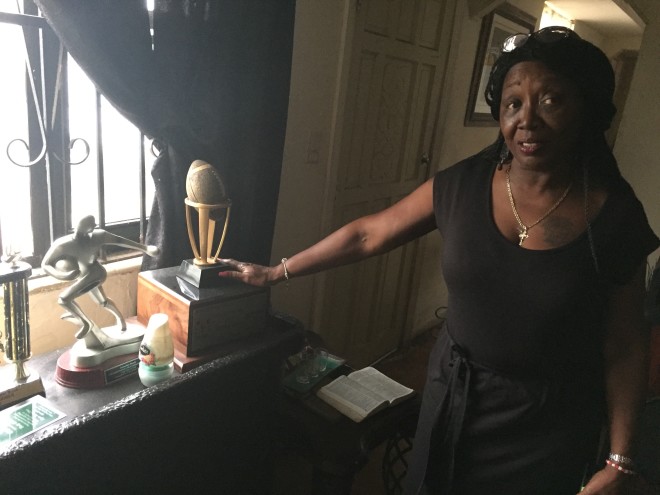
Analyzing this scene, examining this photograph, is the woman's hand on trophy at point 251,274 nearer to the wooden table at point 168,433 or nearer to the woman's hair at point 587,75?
the wooden table at point 168,433

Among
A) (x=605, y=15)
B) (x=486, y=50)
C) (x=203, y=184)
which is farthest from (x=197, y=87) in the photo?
(x=605, y=15)

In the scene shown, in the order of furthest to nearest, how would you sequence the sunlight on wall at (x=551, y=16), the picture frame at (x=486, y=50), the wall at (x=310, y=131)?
the sunlight on wall at (x=551, y=16) → the picture frame at (x=486, y=50) → the wall at (x=310, y=131)

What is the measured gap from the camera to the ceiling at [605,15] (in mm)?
Answer: 3754

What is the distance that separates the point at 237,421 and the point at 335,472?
26 centimetres

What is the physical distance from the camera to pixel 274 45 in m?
1.49

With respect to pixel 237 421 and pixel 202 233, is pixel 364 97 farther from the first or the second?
pixel 237 421

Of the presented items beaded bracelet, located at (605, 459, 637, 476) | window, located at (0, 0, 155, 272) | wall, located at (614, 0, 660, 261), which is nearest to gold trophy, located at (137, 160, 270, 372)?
window, located at (0, 0, 155, 272)

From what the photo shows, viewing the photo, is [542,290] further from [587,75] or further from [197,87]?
[197,87]

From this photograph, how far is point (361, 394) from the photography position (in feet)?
4.58

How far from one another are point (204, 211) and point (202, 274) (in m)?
0.15

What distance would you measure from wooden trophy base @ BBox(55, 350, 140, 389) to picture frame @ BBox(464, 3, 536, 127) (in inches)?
92.9

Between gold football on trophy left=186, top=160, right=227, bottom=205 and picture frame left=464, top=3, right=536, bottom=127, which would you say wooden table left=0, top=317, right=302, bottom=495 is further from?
picture frame left=464, top=3, right=536, bottom=127

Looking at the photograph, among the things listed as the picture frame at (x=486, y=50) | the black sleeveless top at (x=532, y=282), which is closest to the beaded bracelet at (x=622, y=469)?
the black sleeveless top at (x=532, y=282)

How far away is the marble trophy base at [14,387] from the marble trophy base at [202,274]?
37cm
